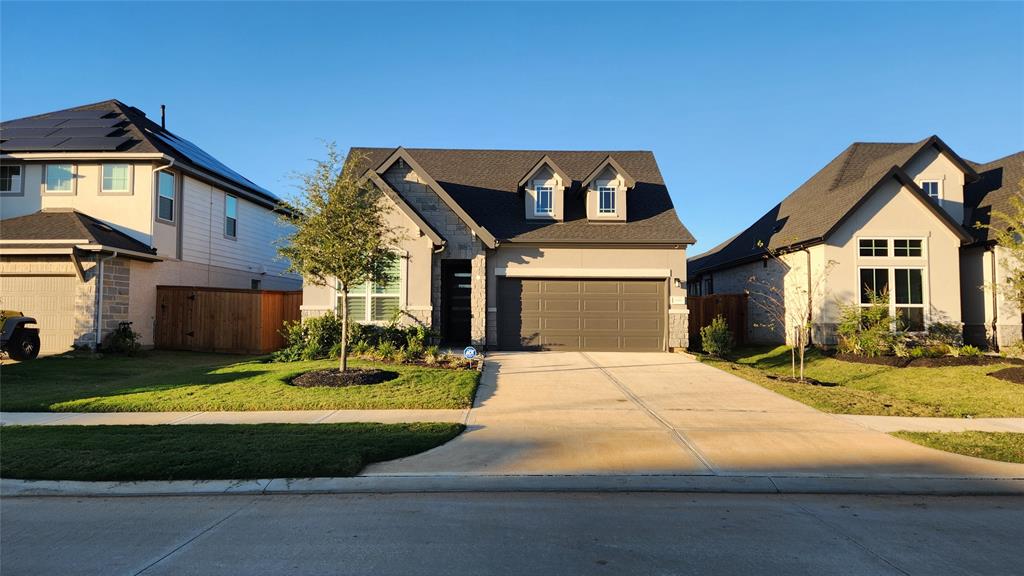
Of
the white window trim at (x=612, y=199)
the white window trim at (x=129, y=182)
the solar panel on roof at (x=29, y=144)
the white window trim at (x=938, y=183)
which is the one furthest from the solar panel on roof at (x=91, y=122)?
the white window trim at (x=938, y=183)

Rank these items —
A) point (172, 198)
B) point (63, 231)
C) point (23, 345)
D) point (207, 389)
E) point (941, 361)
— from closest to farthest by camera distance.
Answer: point (207, 389) < point (941, 361) < point (23, 345) < point (63, 231) < point (172, 198)

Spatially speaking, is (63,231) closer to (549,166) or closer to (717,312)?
(549,166)

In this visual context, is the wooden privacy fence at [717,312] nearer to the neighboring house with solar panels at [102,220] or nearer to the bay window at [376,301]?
the bay window at [376,301]

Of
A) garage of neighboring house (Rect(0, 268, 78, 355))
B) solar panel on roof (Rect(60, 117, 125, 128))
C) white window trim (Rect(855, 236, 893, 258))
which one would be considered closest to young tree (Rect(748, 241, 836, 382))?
white window trim (Rect(855, 236, 893, 258))

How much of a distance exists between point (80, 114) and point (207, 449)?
64.6ft

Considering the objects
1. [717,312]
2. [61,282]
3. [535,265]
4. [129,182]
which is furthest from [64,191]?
[717,312]

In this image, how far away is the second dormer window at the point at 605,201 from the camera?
1878cm

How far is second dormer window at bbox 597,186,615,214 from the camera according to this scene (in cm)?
1878

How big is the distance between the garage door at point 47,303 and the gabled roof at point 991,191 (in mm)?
A: 27356

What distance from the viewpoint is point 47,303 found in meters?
15.9

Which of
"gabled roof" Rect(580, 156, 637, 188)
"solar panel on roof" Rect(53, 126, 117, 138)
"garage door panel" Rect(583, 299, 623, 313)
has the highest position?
"solar panel on roof" Rect(53, 126, 117, 138)

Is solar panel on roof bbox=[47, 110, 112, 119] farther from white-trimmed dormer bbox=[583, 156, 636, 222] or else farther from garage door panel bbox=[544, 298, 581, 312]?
white-trimmed dormer bbox=[583, 156, 636, 222]

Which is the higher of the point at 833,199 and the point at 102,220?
the point at 833,199

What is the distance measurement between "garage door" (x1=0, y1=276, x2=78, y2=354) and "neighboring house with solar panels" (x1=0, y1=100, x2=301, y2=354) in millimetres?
29
